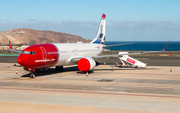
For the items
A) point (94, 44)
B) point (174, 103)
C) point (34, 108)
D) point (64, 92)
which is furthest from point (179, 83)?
point (94, 44)

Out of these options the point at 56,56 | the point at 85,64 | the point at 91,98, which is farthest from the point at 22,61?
the point at 91,98

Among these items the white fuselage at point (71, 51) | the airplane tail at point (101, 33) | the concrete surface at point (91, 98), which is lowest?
the concrete surface at point (91, 98)

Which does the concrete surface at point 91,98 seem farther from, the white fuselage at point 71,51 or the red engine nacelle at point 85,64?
the white fuselage at point 71,51

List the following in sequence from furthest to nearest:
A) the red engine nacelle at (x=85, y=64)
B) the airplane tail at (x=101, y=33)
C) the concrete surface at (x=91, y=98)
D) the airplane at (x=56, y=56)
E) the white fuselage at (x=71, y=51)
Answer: the airplane tail at (x=101, y=33)
the white fuselage at (x=71, y=51)
the red engine nacelle at (x=85, y=64)
the airplane at (x=56, y=56)
the concrete surface at (x=91, y=98)

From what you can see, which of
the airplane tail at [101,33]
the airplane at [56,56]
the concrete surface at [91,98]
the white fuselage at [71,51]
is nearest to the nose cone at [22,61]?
the airplane at [56,56]

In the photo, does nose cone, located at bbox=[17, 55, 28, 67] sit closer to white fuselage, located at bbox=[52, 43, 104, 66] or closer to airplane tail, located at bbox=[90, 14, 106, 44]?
white fuselage, located at bbox=[52, 43, 104, 66]

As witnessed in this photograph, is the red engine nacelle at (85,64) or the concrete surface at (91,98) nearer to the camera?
the concrete surface at (91,98)

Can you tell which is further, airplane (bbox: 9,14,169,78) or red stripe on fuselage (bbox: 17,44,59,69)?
airplane (bbox: 9,14,169,78)

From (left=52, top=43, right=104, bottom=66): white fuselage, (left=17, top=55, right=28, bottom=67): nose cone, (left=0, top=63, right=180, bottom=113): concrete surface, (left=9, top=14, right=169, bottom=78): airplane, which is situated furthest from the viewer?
(left=52, top=43, right=104, bottom=66): white fuselage

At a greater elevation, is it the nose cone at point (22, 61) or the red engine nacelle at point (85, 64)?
the nose cone at point (22, 61)

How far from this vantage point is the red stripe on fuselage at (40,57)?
109ft

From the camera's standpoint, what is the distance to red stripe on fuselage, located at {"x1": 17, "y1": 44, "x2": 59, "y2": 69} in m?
33.2

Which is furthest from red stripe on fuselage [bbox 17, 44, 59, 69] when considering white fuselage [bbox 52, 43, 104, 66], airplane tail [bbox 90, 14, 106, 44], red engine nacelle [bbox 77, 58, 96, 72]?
airplane tail [bbox 90, 14, 106, 44]

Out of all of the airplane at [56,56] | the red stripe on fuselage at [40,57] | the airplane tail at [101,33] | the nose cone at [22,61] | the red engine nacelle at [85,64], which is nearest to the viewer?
the nose cone at [22,61]
